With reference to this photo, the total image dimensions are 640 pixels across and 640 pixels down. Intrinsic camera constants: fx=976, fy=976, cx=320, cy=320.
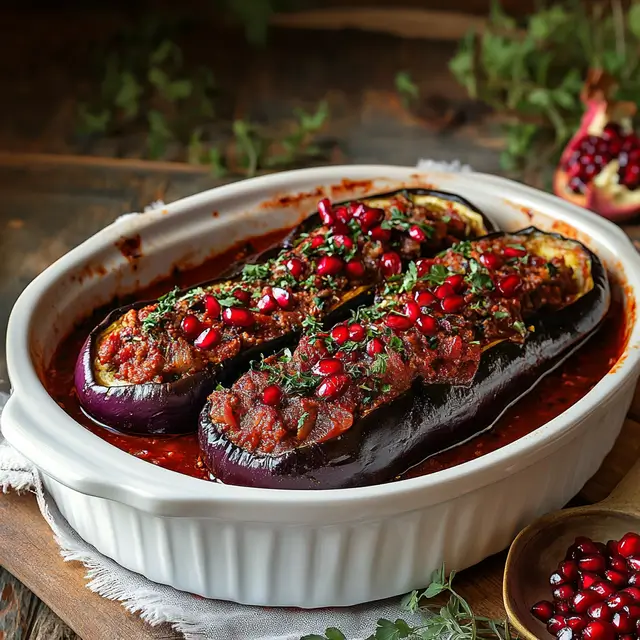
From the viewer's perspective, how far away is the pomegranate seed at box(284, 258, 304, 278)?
12.3 ft

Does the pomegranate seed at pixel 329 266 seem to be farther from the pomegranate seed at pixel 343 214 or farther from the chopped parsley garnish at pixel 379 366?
the chopped parsley garnish at pixel 379 366

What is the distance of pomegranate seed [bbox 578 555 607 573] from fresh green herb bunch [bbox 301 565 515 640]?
31cm

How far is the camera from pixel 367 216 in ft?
13.1

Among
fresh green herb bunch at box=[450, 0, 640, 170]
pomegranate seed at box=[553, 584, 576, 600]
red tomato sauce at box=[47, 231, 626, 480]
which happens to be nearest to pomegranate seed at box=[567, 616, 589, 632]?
pomegranate seed at box=[553, 584, 576, 600]

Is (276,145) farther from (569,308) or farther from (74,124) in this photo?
(569,308)

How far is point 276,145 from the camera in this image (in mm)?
6098

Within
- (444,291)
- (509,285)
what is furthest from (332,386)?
(509,285)

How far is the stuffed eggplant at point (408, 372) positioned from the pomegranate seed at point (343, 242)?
0.24 meters

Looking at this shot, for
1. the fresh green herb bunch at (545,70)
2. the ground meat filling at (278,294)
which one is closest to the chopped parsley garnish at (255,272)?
the ground meat filling at (278,294)

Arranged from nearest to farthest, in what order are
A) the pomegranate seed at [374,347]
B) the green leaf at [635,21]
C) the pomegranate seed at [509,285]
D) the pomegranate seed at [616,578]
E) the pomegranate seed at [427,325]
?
1. the pomegranate seed at [616,578]
2. the pomegranate seed at [374,347]
3. the pomegranate seed at [427,325]
4. the pomegranate seed at [509,285]
5. the green leaf at [635,21]

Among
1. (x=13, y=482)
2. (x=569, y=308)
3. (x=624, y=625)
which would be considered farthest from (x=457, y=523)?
(x=13, y=482)

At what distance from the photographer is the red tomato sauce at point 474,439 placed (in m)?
3.30

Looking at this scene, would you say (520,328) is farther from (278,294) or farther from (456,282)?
(278,294)

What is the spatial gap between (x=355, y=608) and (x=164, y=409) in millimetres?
913
